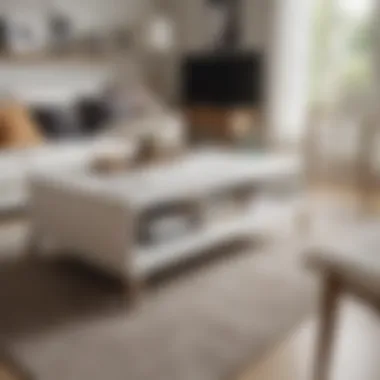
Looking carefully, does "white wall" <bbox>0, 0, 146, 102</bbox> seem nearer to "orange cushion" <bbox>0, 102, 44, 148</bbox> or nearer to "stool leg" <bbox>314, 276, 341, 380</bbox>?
"orange cushion" <bbox>0, 102, 44, 148</bbox>

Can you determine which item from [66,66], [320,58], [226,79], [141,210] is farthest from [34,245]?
[320,58]

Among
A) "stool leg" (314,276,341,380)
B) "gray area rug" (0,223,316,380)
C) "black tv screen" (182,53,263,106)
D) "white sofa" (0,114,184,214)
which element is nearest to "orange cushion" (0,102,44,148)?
"white sofa" (0,114,184,214)

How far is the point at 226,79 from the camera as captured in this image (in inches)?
195

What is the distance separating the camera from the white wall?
423cm

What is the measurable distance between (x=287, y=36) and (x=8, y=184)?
2874mm

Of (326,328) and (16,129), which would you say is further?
(16,129)

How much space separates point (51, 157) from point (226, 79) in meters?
2.05

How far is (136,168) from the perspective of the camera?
2873 mm

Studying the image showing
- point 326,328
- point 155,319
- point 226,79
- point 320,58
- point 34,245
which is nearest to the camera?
point 326,328

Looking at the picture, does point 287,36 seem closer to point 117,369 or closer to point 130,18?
point 130,18

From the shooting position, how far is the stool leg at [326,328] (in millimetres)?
1735

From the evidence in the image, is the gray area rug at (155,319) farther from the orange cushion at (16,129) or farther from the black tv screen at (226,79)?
the black tv screen at (226,79)

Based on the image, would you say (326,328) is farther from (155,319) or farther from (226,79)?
(226,79)

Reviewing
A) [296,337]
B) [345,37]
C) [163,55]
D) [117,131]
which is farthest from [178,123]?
[296,337]
